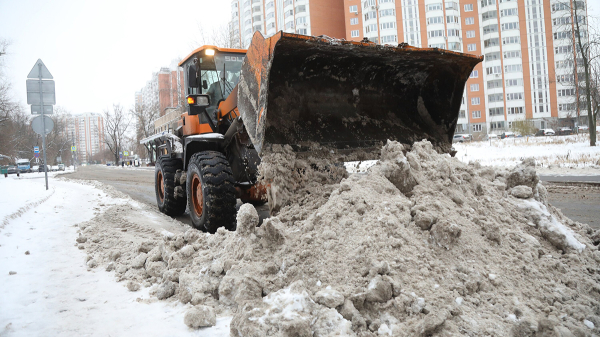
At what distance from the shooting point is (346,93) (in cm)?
461

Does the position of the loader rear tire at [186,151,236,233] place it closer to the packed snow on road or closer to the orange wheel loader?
the orange wheel loader

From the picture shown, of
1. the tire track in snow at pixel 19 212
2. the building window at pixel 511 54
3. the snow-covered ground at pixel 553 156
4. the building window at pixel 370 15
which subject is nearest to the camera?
the tire track in snow at pixel 19 212

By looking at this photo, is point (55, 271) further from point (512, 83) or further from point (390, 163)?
point (512, 83)

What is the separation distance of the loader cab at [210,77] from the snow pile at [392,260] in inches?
90.7

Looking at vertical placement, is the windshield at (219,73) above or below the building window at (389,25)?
below

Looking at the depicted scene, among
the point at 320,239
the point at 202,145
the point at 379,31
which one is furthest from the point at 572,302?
the point at 379,31

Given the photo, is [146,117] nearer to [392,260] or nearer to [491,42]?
[392,260]

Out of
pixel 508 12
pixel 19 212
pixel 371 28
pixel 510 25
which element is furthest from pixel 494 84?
pixel 19 212

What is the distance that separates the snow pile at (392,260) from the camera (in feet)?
6.86

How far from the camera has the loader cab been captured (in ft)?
18.2

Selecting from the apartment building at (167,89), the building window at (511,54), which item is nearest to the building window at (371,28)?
the building window at (511,54)

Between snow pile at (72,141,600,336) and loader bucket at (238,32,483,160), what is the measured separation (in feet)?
2.25

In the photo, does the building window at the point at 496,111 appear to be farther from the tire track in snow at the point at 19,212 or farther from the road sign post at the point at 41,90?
the tire track in snow at the point at 19,212

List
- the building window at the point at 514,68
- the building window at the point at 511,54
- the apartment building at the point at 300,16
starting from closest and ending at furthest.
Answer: the building window at the point at 511,54
the building window at the point at 514,68
the apartment building at the point at 300,16
